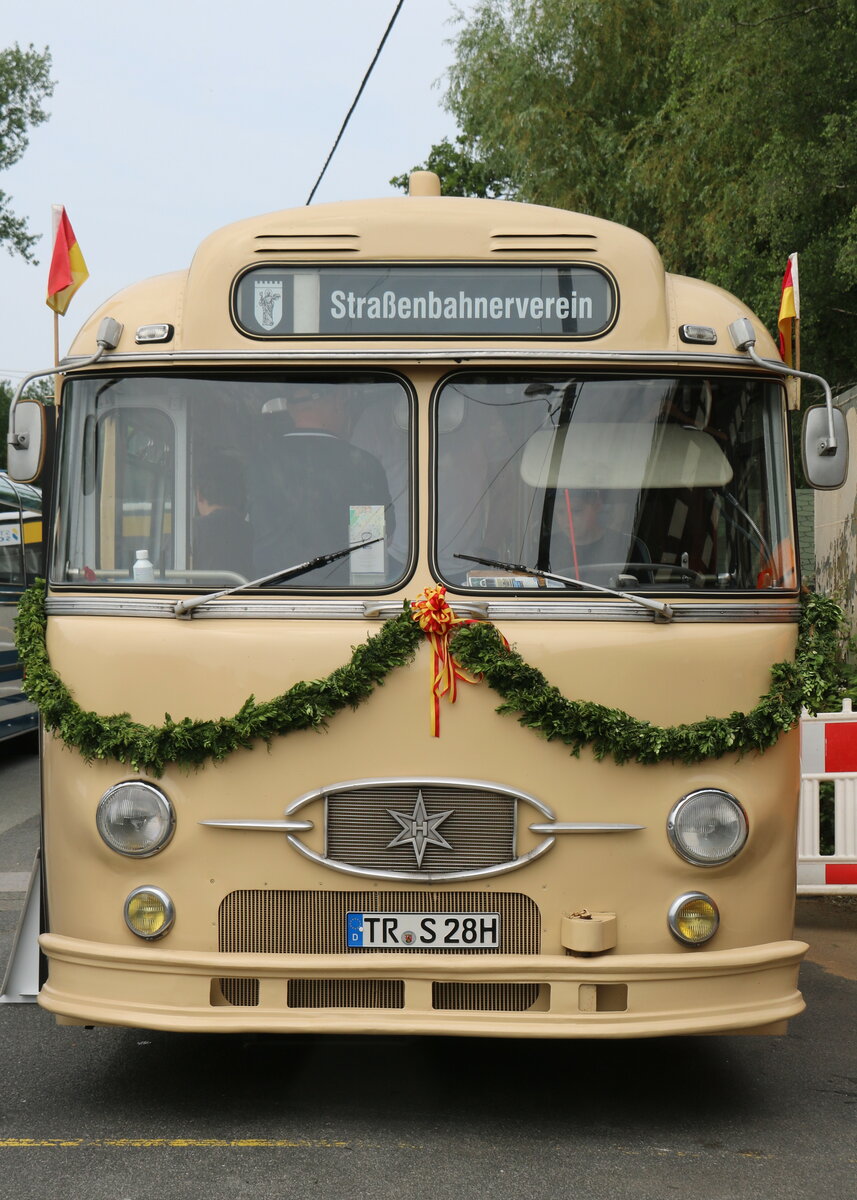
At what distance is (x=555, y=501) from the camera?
17.2 feet

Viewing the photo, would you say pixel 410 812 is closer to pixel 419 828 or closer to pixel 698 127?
pixel 419 828

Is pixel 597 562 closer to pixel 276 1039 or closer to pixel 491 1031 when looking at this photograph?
pixel 491 1031

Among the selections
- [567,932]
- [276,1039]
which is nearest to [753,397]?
[567,932]

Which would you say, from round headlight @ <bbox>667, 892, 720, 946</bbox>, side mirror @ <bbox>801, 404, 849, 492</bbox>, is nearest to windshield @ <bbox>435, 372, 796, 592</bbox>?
side mirror @ <bbox>801, 404, 849, 492</bbox>

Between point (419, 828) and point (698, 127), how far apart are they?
16.7 metres

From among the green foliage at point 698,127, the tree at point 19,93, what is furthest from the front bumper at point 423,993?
the tree at point 19,93

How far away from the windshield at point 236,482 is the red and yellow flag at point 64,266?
10.1 ft

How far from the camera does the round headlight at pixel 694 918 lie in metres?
5.04

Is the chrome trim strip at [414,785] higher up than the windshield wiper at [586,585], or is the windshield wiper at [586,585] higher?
the windshield wiper at [586,585]

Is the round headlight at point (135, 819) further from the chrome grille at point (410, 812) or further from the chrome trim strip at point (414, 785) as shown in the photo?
the chrome grille at point (410, 812)

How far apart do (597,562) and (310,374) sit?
44.6 inches

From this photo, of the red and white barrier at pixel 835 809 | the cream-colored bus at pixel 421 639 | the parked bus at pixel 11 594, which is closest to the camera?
the cream-colored bus at pixel 421 639

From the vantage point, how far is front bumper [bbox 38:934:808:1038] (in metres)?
4.88

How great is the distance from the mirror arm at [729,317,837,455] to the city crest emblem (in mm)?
1519
